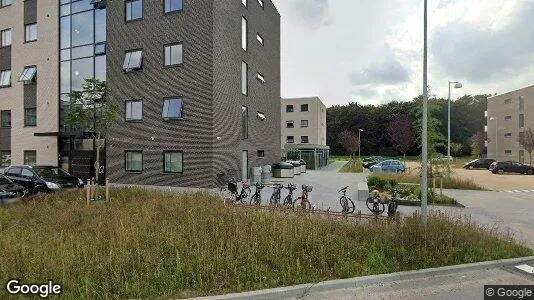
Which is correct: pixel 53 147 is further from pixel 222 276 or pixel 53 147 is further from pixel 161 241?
pixel 222 276

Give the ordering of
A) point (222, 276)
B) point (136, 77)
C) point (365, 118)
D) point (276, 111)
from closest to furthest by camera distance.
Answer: point (222, 276), point (136, 77), point (276, 111), point (365, 118)

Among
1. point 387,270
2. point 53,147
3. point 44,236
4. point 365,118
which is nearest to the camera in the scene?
point 387,270

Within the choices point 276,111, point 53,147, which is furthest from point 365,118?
point 53,147

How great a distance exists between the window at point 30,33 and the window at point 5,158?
9.03 metres

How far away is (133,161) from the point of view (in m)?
20.5

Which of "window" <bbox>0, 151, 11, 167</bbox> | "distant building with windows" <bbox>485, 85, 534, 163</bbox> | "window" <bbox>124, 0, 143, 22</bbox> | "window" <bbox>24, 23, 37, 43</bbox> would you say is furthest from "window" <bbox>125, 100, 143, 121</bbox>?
"distant building with windows" <bbox>485, 85, 534, 163</bbox>

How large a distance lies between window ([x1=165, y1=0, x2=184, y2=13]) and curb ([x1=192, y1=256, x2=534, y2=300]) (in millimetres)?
18581

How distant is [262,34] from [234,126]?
11.0 m

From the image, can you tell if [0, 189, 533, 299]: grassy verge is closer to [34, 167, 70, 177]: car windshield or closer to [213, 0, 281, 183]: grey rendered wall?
[34, 167, 70, 177]: car windshield

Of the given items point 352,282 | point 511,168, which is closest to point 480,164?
point 511,168

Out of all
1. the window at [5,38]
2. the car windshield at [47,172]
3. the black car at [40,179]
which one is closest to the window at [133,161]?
the black car at [40,179]

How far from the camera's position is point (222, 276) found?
211 inches

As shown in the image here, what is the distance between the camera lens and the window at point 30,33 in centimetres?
2458

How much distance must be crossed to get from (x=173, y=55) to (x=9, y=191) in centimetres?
1122
